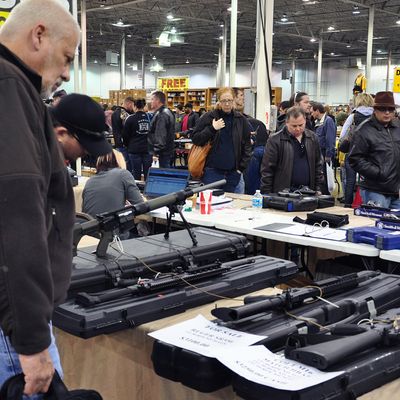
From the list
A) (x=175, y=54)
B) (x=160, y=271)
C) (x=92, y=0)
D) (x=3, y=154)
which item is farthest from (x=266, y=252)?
(x=175, y=54)

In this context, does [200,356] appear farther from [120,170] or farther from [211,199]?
[211,199]

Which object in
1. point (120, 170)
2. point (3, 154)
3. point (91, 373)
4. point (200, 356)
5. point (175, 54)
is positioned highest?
point (175, 54)

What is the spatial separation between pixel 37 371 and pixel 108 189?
2542 millimetres

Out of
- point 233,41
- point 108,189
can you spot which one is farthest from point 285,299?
point 233,41

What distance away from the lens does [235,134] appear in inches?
220

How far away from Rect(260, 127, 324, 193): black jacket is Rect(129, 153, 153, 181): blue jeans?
4160 millimetres

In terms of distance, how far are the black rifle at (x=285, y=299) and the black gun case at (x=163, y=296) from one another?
298mm

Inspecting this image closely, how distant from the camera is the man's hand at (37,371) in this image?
1337 mm

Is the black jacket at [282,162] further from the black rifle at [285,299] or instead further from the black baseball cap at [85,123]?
the black baseball cap at [85,123]

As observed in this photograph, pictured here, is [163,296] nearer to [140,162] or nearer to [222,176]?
[222,176]

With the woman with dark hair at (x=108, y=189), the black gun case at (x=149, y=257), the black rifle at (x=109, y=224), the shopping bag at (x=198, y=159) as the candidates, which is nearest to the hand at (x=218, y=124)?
the shopping bag at (x=198, y=159)

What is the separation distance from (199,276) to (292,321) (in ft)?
2.00

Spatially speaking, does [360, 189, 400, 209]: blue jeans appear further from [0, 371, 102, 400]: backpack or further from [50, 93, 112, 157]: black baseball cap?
[0, 371, 102, 400]: backpack

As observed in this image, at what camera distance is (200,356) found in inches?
69.6
